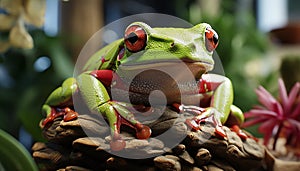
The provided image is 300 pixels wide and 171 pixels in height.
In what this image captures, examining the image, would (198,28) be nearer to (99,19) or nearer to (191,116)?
(191,116)

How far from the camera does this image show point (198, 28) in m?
0.44

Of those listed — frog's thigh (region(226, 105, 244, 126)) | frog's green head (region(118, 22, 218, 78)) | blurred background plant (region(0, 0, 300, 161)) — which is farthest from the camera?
blurred background plant (region(0, 0, 300, 161))

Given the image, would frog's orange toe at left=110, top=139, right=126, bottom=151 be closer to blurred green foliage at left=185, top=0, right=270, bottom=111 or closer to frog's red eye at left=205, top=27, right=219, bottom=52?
frog's red eye at left=205, top=27, right=219, bottom=52

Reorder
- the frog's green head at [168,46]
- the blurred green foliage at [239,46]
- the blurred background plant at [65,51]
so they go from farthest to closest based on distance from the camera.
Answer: the blurred background plant at [65,51] < the blurred green foliage at [239,46] < the frog's green head at [168,46]

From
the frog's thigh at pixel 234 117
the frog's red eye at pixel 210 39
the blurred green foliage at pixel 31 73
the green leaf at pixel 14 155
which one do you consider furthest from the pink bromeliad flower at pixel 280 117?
the blurred green foliage at pixel 31 73

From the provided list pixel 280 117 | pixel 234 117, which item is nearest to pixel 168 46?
pixel 234 117

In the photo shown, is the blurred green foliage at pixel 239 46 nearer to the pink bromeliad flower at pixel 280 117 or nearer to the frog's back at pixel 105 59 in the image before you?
the pink bromeliad flower at pixel 280 117

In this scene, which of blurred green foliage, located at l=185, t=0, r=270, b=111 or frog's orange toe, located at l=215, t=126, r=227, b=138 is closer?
frog's orange toe, located at l=215, t=126, r=227, b=138

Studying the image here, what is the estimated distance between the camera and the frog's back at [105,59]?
1.55 feet

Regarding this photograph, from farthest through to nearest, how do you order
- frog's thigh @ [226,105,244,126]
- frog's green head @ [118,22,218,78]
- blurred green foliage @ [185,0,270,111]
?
blurred green foliage @ [185,0,270,111]
frog's thigh @ [226,105,244,126]
frog's green head @ [118,22,218,78]

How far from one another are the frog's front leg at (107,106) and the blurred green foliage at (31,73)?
0.71 meters

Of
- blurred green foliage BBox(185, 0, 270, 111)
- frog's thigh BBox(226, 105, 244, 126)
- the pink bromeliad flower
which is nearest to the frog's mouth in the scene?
frog's thigh BBox(226, 105, 244, 126)

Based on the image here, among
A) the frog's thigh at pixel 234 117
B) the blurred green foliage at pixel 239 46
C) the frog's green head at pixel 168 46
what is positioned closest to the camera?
the frog's green head at pixel 168 46

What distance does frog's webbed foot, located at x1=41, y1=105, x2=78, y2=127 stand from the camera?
46cm
